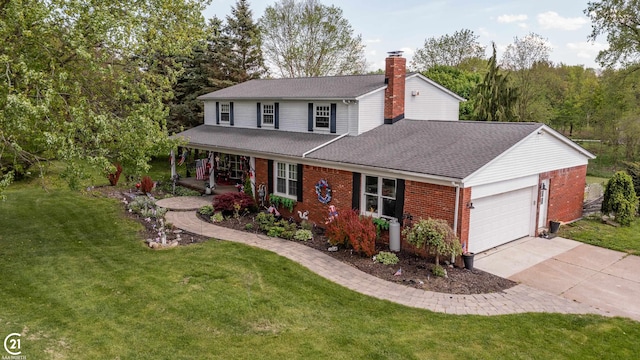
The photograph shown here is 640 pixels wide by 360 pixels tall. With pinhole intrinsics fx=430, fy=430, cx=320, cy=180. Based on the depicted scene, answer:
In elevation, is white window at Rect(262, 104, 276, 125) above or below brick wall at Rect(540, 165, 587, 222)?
above

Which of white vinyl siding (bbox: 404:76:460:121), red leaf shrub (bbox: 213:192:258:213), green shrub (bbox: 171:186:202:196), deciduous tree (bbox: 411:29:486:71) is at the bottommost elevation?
green shrub (bbox: 171:186:202:196)

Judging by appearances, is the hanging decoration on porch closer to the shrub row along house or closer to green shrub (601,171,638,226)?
the shrub row along house

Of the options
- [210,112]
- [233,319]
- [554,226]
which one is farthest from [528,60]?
[233,319]

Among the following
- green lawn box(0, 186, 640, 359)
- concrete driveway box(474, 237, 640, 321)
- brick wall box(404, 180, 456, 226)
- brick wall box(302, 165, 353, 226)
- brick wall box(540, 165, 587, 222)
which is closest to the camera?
green lawn box(0, 186, 640, 359)

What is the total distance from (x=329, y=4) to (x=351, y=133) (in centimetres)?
2834

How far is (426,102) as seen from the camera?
19453 millimetres

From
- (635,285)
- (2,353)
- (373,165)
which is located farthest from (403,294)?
(2,353)

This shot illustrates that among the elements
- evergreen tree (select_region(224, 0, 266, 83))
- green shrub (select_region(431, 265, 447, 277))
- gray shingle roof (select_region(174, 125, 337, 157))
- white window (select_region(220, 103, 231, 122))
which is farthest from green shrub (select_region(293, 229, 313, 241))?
evergreen tree (select_region(224, 0, 266, 83))

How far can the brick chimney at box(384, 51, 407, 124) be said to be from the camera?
1716 cm

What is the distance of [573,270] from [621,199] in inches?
269

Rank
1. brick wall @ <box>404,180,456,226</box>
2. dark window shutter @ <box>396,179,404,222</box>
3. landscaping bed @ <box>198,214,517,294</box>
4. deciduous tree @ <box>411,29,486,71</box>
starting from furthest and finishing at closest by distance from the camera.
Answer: deciduous tree @ <box>411,29,486,71</box> < dark window shutter @ <box>396,179,404,222</box> < brick wall @ <box>404,180,456,226</box> < landscaping bed @ <box>198,214,517,294</box>

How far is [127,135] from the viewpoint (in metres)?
11.7

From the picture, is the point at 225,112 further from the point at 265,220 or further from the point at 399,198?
the point at 399,198

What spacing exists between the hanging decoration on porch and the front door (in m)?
7.22
